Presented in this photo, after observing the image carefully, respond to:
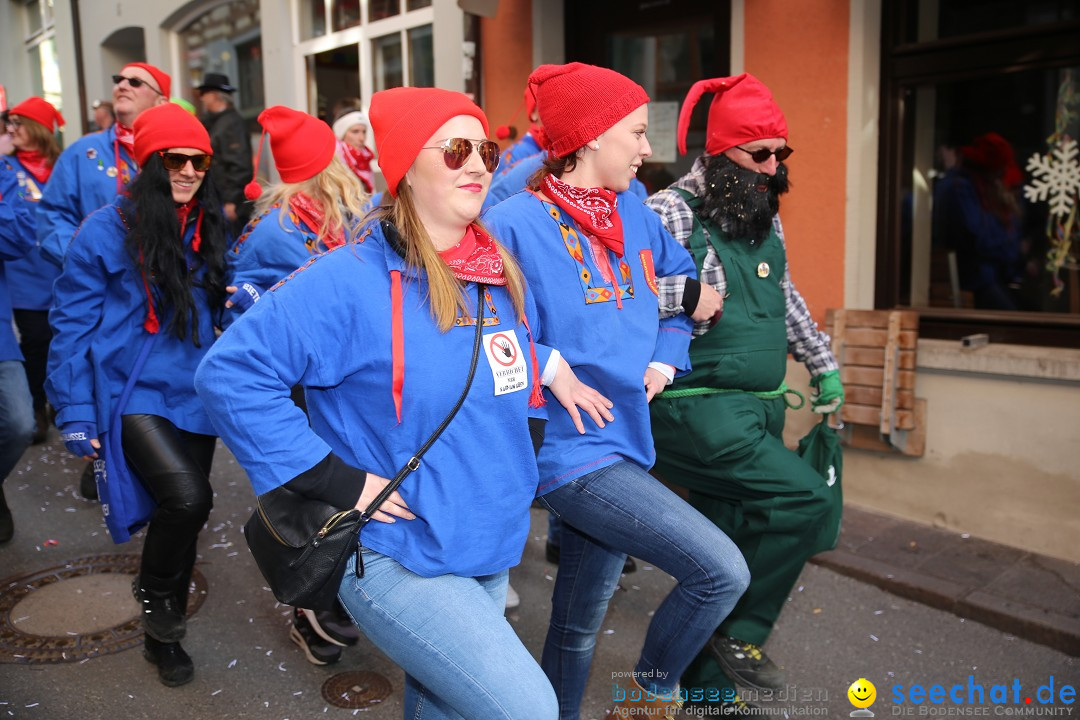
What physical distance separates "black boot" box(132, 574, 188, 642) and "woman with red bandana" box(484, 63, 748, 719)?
142 centimetres

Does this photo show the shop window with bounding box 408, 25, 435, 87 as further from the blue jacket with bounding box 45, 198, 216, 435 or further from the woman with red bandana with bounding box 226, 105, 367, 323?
the blue jacket with bounding box 45, 198, 216, 435

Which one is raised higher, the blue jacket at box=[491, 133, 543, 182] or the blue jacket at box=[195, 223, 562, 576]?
the blue jacket at box=[491, 133, 543, 182]

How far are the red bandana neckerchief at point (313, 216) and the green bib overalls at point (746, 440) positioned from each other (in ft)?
4.98

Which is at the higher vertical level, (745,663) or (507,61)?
(507,61)

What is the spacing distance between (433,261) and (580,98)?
3.14ft

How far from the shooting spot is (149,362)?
11.2ft

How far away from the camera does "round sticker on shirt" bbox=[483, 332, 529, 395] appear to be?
226cm

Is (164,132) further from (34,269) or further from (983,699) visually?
(983,699)

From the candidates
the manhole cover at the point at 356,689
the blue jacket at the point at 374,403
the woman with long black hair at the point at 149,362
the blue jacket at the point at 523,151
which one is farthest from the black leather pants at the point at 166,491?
the blue jacket at the point at 523,151

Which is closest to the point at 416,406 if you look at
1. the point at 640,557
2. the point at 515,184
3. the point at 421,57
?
the point at 640,557

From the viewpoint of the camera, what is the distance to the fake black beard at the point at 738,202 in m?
3.43

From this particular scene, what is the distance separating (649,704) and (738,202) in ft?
5.69

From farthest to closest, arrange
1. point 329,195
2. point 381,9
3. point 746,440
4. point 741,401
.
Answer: point 381,9, point 329,195, point 741,401, point 746,440

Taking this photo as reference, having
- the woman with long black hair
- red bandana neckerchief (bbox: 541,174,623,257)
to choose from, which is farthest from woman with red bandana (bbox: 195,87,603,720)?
the woman with long black hair
